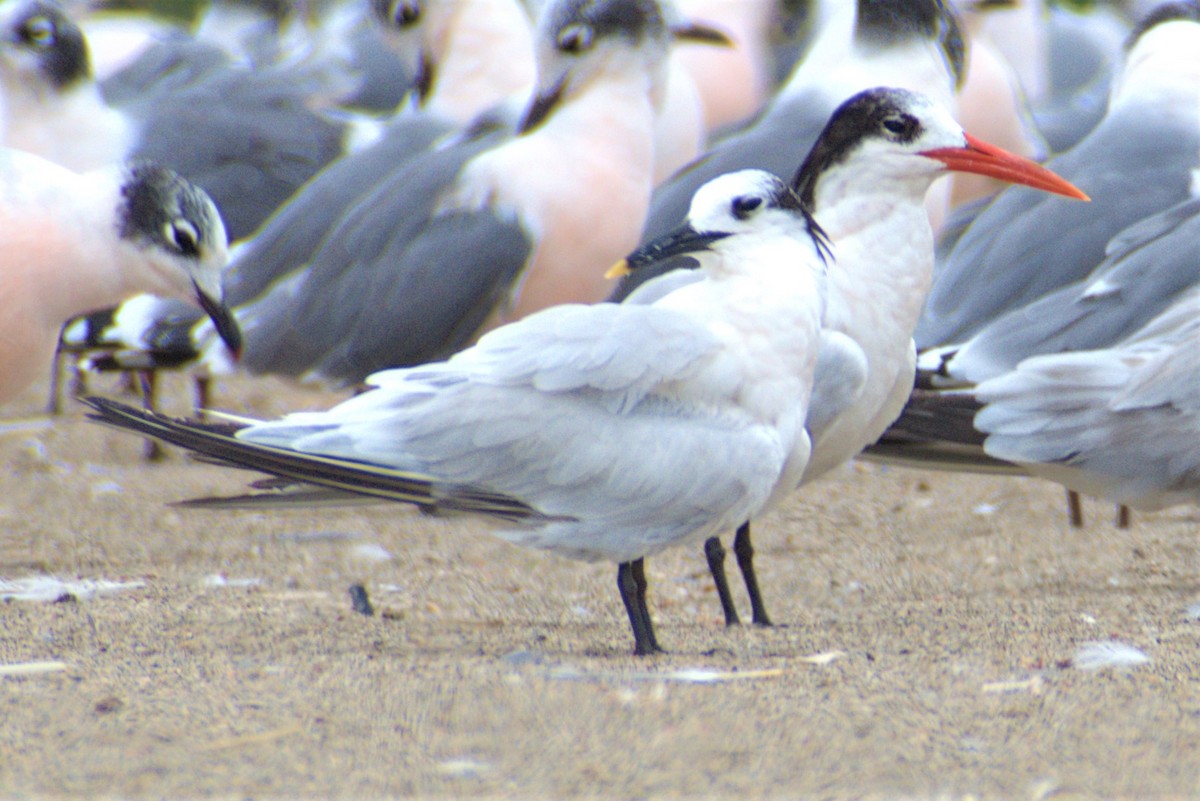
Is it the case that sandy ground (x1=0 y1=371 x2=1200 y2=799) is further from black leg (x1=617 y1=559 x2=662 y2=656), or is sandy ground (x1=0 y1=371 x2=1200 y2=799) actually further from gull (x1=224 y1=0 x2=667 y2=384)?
gull (x1=224 y1=0 x2=667 y2=384)

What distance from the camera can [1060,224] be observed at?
190 inches

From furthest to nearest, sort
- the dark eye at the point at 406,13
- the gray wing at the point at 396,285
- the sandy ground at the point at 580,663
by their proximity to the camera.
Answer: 1. the dark eye at the point at 406,13
2. the gray wing at the point at 396,285
3. the sandy ground at the point at 580,663

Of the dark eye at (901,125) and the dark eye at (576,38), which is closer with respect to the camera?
the dark eye at (901,125)

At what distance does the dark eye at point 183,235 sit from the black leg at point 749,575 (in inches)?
58.6

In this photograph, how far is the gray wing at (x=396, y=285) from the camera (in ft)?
16.1

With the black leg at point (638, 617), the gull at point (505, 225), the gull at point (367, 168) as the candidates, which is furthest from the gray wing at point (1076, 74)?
the black leg at point (638, 617)

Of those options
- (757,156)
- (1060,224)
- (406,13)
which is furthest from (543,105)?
(1060,224)

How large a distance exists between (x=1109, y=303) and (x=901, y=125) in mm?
758

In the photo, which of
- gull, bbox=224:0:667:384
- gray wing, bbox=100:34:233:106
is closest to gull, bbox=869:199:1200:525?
gull, bbox=224:0:667:384

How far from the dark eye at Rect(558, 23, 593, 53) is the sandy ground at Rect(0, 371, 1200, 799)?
1.42 meters

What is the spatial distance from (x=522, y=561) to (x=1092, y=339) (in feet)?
4.82

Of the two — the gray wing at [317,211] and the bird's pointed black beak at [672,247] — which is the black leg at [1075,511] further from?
the gray wing at [317,211]

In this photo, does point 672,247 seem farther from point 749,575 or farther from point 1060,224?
point 1060,224

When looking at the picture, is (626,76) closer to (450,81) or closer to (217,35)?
(450,81)
